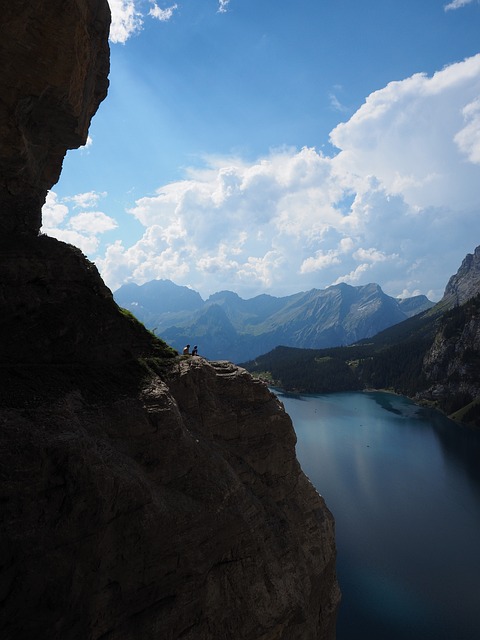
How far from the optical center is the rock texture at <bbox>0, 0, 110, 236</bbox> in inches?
687

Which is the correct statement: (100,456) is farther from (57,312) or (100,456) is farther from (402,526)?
(402,526)

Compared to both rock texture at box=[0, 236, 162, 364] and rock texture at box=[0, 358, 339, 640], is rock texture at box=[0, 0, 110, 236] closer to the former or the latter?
rock texture at box=[0, 236, 162, 364]

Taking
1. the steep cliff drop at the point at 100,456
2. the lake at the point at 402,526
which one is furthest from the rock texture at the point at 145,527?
the lake at the point at 402,526

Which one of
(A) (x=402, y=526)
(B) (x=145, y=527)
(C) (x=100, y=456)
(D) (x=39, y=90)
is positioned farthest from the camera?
(A) (x=402, y=526)

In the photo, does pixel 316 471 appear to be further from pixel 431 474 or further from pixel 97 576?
pixel 97 576

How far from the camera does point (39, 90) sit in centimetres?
1942

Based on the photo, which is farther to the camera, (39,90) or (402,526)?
(402,526)

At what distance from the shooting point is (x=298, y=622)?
66.0 feet

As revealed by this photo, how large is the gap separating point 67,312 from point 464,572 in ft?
183

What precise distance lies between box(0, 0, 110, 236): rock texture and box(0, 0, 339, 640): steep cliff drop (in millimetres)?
80

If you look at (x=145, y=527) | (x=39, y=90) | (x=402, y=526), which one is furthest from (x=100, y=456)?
(x=402, y=526)

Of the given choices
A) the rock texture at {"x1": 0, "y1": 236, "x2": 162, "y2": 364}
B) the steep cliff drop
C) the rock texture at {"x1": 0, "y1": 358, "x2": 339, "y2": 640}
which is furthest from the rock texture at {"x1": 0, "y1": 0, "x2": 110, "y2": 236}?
the rock texture at {"x1": 0, "y1": 358, "x2": 339, "y2": 640}

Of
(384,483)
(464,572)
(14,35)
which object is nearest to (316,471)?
(384,483)

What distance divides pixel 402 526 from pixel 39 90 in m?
67.5
